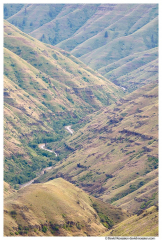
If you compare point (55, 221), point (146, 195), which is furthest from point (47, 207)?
point (146, 195)

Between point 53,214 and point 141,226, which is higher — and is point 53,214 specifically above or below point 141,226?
above

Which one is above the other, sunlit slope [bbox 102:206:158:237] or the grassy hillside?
the grassy hillside

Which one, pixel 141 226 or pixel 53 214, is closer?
pixel 141 226

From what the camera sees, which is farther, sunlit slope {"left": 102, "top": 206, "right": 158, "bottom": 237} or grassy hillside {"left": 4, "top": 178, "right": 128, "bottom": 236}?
grassy hillside {"left": 4, "top": 178, "right": 128, "bottom": 236}

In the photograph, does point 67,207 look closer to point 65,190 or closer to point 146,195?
point 65,190
